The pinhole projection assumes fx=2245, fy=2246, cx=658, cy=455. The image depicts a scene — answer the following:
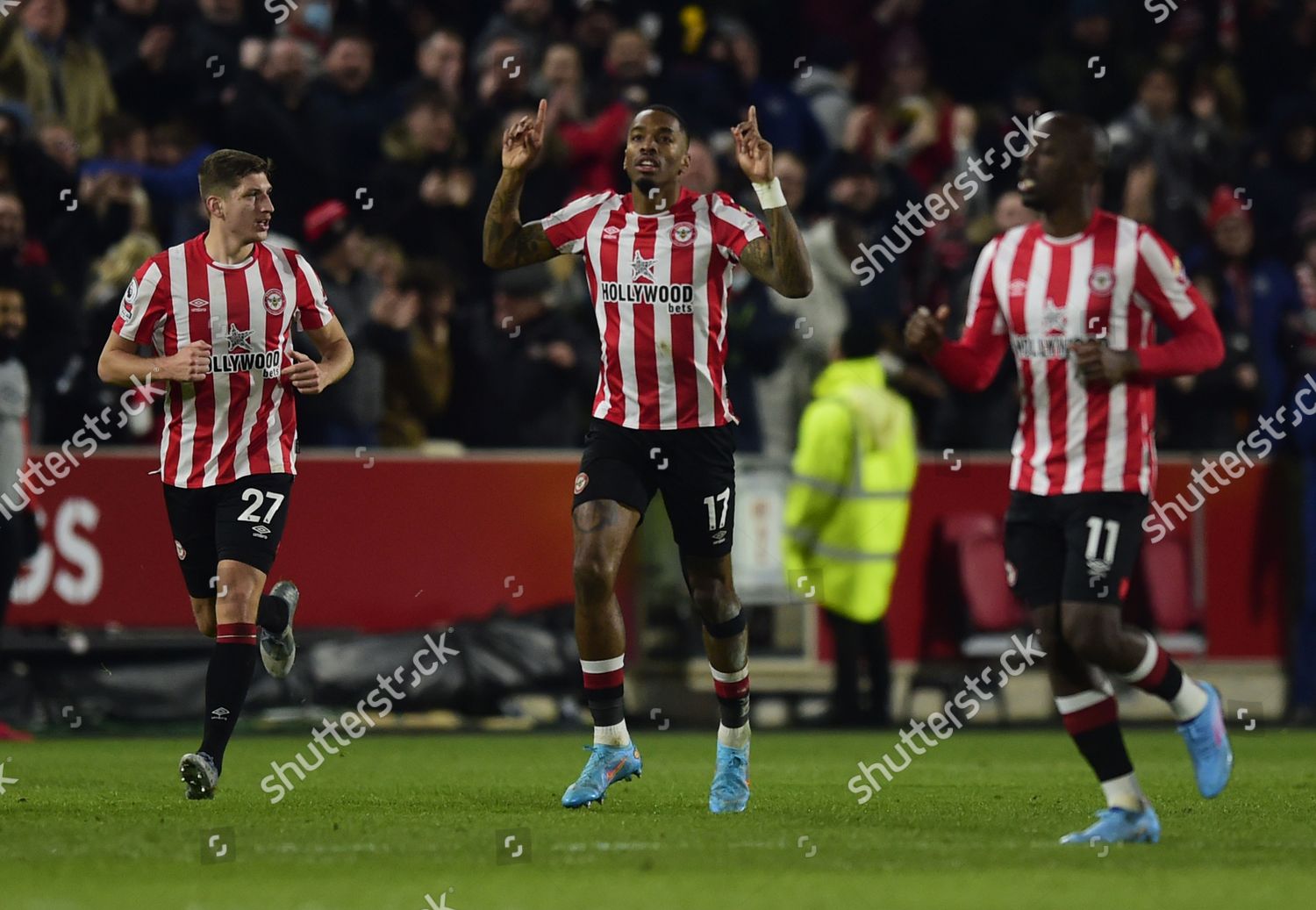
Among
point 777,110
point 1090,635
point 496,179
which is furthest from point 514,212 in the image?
point 777,110

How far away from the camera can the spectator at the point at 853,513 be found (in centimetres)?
1311

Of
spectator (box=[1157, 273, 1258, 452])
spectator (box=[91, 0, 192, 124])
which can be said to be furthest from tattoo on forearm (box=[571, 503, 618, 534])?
spectator (box=[1157, 273, 1258, 452])

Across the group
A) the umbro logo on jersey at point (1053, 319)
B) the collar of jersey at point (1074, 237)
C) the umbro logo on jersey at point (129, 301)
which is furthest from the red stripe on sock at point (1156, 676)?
the umbro logo on jersey at point (129, 301)

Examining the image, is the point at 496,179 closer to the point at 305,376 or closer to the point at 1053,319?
the point at 305,376

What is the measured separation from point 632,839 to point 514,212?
2.35m

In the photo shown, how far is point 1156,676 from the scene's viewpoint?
22.9 feet

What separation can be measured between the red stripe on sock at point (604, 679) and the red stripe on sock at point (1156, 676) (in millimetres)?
1880

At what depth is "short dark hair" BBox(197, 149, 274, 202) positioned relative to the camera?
27.1ft

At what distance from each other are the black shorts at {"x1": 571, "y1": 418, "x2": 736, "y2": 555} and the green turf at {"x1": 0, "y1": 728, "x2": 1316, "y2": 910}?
3.34ft

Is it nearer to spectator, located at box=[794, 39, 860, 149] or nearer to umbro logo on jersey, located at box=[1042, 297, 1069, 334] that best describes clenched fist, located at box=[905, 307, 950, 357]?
umbro logo on jersey, located at box=[1042, 297, 1069, 334]

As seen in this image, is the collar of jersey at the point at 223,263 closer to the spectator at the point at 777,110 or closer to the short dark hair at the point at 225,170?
the short dark hair at the point at 225,170

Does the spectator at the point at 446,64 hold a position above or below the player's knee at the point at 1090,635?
above

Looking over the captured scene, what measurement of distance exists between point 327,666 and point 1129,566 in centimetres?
664

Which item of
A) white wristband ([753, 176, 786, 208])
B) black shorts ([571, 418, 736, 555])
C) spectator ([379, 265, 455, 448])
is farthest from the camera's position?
spectator ([379, 265, 455, 448])
